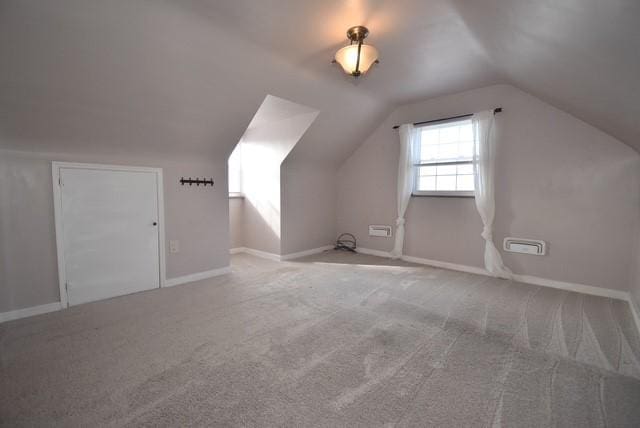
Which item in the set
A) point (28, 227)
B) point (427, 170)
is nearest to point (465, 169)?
point (427, 170)

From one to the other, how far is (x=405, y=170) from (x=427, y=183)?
37 centimetres

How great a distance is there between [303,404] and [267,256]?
10.5 feet

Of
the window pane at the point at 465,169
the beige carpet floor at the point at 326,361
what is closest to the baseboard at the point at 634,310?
the beige carpet floor at the point at 326,361

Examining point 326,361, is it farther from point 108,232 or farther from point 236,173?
point 236,173

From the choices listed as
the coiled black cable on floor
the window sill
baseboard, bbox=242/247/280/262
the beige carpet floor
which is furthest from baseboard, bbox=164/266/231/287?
the window sill

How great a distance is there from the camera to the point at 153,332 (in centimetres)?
218

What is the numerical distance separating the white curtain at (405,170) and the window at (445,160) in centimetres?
10

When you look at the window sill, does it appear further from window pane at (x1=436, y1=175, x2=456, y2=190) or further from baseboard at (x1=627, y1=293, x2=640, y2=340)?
baseboard at (x1=627, y1=293, x2=640, y2=340)

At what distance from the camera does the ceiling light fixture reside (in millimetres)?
2232

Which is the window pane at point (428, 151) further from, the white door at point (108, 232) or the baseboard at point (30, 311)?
the baseboard at point (30, 311)

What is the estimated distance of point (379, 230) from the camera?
4707 millimetres

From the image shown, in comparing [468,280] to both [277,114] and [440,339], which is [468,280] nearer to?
[440,339]

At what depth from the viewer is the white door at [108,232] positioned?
8.67ft

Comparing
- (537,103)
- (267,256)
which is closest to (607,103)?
(537,103)
